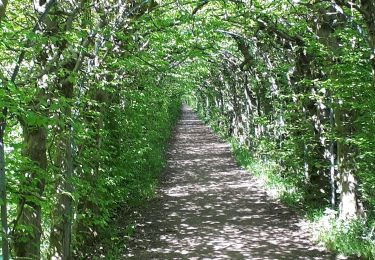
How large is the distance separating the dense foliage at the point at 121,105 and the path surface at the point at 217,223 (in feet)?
2.29

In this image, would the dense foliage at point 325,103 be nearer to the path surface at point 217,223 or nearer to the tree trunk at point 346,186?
the tree trunk at point 346,186

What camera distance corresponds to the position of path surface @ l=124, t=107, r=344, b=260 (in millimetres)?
7492

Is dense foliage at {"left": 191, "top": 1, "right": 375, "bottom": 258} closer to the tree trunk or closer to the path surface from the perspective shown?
the tree trunk

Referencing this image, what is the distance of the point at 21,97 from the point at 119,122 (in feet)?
19.0

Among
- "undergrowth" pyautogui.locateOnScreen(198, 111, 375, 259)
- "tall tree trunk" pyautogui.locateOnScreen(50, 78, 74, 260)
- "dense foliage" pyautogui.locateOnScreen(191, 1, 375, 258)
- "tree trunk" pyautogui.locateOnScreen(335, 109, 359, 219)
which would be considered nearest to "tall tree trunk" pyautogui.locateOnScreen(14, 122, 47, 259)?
"tall tree trunk" pyautogui.locateOnScreen(50, 78, 74, 260)

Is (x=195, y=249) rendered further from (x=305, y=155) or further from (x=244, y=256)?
(x=305, y=155)

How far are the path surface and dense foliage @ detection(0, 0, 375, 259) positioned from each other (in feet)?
2.29

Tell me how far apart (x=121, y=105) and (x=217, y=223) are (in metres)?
3.37

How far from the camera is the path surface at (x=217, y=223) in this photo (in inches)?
295

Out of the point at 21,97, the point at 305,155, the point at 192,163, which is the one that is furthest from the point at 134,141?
the point at 192,163

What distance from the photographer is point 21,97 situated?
3445 millimetres

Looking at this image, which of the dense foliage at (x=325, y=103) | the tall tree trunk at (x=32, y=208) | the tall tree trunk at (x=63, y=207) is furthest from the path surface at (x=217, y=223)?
the tall tree trunk at (x=32, y=208)

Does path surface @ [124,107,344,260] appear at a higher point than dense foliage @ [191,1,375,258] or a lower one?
lower

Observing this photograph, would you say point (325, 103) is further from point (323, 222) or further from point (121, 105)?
point (121, 105)
